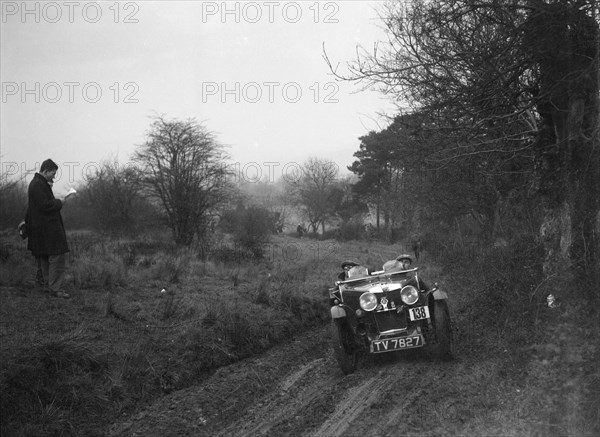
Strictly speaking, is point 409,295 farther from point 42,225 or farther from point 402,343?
point 42,225

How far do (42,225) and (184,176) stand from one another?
42.7ft

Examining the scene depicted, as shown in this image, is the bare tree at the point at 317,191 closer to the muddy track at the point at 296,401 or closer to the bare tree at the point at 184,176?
the bare tree at the point at 184,176

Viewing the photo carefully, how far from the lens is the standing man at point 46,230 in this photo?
8.22 meters

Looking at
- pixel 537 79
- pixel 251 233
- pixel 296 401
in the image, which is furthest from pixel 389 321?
pixel 251 233

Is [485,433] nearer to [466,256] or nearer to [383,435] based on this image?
[383,435]

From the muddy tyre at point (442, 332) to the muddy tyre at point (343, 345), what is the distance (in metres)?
1.15

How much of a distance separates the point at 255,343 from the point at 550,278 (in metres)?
4.62

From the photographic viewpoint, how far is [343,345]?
6895 millimetres

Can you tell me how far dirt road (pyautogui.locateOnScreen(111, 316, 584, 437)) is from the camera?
5125 mm

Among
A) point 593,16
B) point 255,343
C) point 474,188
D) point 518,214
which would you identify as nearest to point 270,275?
point 255,343

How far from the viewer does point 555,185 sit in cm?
825

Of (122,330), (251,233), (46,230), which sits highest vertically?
(46,230)

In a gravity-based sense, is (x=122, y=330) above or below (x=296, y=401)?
above

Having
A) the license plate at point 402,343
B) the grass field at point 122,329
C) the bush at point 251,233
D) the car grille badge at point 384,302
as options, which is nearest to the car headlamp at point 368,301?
the car grille badge at point 384,302
